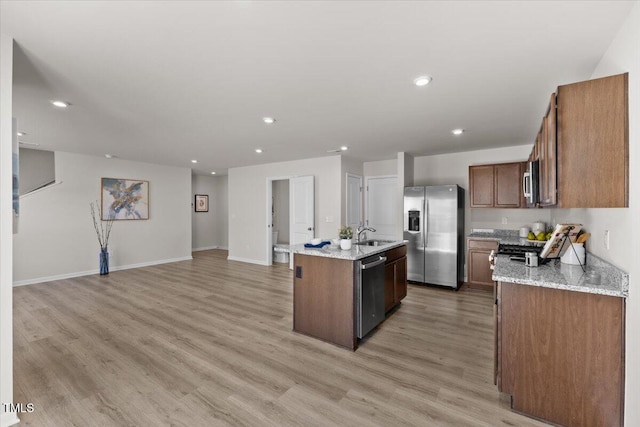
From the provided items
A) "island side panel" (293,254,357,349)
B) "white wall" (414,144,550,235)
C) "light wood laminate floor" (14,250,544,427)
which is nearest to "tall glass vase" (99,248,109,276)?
"light wood laminate floor" (14,250,544,427)

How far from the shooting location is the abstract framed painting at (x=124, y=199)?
6.13 m

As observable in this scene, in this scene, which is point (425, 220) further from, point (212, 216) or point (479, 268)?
point (212, 216)

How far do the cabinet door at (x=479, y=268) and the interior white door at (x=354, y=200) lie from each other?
7.71 feet

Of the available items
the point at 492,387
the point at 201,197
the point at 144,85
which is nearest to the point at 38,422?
the point at 144,85

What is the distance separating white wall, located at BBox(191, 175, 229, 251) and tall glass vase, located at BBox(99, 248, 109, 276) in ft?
10.4

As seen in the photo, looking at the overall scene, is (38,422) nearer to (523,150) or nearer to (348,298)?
(348,298)

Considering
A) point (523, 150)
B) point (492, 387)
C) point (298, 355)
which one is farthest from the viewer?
point (523, 150)

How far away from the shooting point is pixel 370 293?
3029mm

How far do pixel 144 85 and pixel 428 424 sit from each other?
11.3 ft

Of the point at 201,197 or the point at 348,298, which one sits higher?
the point at 201,197

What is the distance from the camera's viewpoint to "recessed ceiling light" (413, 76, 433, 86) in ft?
7.75

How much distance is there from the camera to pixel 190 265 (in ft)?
22.5

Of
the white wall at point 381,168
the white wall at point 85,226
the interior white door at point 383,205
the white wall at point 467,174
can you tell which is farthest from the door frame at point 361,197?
the white wall at point 85,226

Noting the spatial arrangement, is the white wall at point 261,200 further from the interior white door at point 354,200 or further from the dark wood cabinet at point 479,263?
the dark wood cabinet at point 479,263
